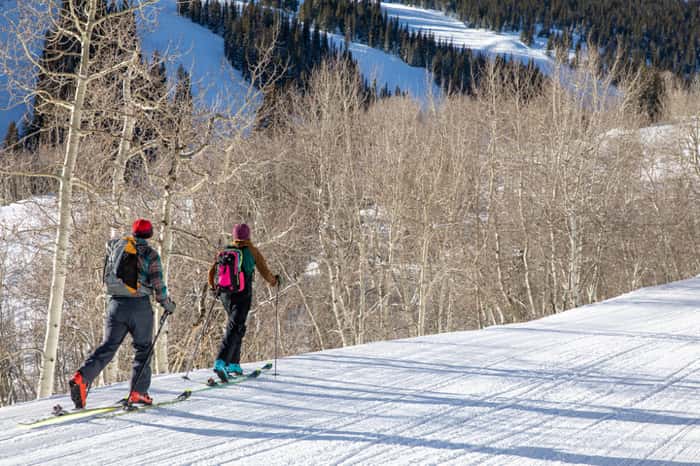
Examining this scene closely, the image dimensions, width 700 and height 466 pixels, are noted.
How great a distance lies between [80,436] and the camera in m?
4.57

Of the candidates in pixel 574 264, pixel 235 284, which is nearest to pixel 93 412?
pixel 235 284

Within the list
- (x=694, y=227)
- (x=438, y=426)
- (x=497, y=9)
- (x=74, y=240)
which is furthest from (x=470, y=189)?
(x=497, y=9)

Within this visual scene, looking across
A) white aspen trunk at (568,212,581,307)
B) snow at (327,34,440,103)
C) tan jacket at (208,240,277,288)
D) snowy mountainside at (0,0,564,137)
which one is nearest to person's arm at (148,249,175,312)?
tan jacket at (208,240,277,288)

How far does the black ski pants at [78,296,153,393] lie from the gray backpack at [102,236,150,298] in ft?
0.34

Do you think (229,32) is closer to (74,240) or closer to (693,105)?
(693,105)

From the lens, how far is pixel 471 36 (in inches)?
6767

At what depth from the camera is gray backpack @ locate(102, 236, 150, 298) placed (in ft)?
17.1

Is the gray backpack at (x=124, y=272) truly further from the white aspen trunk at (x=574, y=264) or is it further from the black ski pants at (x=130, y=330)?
the white aspen trunk at (x=574, y=264)

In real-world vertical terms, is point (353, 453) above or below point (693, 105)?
below

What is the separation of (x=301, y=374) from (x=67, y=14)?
6990 millimetres

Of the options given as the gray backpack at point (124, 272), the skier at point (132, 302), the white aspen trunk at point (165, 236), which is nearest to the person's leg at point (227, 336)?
the skier at point (132, 302)

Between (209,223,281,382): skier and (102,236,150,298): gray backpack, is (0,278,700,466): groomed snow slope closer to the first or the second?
(209,223,281,382): skier

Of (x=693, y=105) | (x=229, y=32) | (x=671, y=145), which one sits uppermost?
(x=229, y=32)

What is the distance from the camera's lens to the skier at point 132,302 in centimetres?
523
